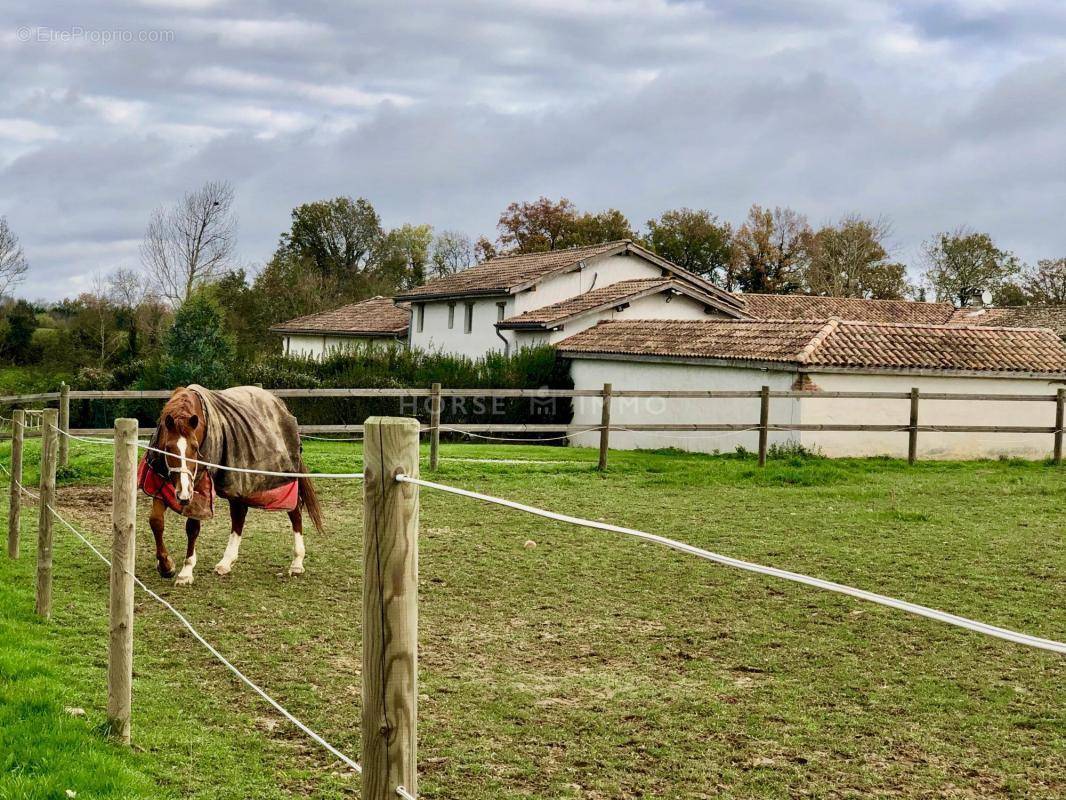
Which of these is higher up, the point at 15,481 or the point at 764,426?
the point at 764,426

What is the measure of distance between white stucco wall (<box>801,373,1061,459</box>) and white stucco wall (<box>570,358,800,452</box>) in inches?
31.1

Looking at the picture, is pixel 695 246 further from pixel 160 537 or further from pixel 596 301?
pixel 160 537

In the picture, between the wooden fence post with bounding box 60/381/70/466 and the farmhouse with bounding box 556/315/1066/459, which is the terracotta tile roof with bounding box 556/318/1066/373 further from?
the wooden fence post with bounding box 60/381/70/466

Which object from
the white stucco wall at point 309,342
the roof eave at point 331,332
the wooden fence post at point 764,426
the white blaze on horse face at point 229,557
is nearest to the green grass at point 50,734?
the white blaze on horse face at point 229,557

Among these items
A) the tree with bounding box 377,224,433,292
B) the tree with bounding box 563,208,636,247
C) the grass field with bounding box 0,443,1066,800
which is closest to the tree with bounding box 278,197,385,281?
the tree with bounding box 377,224,433,292

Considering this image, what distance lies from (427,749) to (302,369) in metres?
27.1

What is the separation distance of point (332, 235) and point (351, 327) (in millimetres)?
28674

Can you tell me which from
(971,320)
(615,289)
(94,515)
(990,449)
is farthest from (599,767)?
(971,320)

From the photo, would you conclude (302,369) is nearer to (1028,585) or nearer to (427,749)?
(1028,585)

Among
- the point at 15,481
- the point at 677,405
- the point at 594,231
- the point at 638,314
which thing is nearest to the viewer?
the point at 15,481

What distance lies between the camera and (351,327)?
149ft

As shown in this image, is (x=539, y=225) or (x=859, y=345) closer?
(x=859, y=345)

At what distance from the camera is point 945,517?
1345 cm

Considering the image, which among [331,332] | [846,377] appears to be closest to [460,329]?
[331,332]
